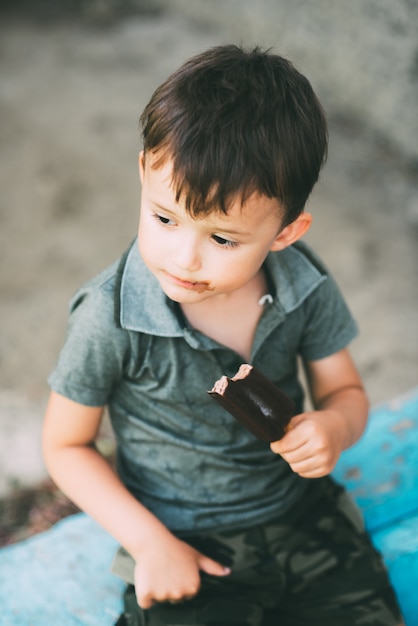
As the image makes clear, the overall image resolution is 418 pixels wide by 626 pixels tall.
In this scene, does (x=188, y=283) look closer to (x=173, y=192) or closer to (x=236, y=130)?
(x=173, y=192)

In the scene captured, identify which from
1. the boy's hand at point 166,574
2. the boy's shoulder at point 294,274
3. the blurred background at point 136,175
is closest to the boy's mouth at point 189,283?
the boy's shoulder at point 294,274

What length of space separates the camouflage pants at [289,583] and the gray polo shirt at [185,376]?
0.05 meters

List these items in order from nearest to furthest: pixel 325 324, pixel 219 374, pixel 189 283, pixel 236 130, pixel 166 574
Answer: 1. pixel 236 130
2. pixel 189 283
3. pixel 166 574
4. pixel 219 374
5. pixel 325 324

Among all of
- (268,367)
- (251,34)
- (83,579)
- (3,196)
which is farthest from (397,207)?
(83,579)

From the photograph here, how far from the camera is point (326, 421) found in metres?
1.62

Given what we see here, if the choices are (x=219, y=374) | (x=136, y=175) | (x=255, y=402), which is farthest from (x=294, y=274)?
(x=136, y=175)

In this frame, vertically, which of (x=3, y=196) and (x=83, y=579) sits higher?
(x=3, y=196)

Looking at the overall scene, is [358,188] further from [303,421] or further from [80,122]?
[303,421]

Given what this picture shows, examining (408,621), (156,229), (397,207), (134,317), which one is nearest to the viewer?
(156,229)

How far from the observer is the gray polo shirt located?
157 centimetres

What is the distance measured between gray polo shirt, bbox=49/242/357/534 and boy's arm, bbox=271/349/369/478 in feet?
0.19

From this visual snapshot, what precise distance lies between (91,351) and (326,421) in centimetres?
52

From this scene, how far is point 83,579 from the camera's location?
1.84 m

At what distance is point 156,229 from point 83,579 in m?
0.94
